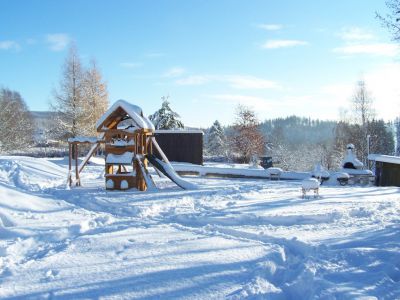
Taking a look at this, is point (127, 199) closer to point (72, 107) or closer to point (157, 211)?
point (157, 211)

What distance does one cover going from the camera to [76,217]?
8453 mm

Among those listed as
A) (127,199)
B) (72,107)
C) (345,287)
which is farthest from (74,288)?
(72,107)

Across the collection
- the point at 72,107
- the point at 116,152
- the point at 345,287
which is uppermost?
the point at 72,107

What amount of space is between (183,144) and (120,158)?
44.0 ft

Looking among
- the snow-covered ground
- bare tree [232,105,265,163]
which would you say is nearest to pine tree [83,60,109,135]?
bare tree [232,105,265,163]

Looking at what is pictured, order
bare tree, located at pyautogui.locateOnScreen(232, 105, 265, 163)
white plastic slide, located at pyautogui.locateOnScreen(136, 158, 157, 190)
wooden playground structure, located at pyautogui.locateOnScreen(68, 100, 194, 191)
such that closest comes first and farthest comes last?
white plastic slide, located at pyautogui.locateOnScreen(136, 158, 157, 190) < wooden playground structure, located at pyautogui.locateOnScreen(68, 100, 194, 191) < bare tree, located at pyautogui.locateOnScreen(232, 105, 265, 163)

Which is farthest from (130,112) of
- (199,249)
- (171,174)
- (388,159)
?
(388,159)

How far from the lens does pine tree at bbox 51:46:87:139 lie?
29.5 meters

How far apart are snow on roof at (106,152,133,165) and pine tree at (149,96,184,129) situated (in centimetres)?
2173

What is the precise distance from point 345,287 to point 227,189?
957 cm

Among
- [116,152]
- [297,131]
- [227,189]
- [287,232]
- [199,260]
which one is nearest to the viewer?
[199,260]

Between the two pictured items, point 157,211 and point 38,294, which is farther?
point 157,211

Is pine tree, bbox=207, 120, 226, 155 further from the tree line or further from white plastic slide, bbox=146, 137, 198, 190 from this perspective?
white plastic slide, bbox=146, 137, 198, 190

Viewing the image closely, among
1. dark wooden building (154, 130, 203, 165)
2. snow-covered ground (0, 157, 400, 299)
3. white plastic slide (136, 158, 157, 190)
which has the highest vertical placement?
dark wooden building (154, 130, 203, 165)
